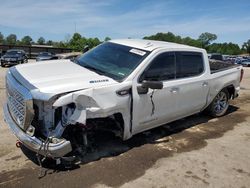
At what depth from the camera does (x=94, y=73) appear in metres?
4.82

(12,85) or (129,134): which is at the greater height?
(12,85)

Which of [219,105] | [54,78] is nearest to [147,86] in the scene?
[54,78]

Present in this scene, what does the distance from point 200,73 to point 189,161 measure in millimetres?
2184

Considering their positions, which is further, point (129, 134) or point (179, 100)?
point (179, 100)

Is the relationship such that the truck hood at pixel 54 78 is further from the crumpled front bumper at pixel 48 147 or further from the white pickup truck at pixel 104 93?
the crumpled front bumper at pixel 48 147

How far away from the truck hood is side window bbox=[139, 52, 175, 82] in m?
0.76

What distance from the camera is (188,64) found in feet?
19.7

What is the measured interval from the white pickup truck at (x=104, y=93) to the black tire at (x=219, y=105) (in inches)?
23.3

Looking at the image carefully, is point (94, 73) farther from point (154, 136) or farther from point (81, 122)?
point (154, 136)

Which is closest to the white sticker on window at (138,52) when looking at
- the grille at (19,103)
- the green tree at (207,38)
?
the grille at (19,103)

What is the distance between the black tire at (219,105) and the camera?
7.27 meters

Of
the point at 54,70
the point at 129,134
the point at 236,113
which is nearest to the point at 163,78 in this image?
the point at 129,134

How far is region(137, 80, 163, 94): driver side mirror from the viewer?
15.4ft

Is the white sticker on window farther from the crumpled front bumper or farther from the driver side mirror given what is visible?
the crumpled front bumper
